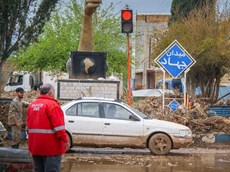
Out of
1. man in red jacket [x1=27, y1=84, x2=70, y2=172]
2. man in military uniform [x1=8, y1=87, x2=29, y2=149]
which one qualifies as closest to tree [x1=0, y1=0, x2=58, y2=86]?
man in military uniform [x1=8, y1=87, x2=29, y2=149]

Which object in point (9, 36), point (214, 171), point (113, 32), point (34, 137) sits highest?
point (113, 32)

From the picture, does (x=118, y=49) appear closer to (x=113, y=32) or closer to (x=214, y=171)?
(x=113, y=32)

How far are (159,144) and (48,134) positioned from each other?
7.76m

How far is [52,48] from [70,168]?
28.3 metres

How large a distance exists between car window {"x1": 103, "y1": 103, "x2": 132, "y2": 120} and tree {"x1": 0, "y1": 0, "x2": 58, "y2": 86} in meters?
3.20

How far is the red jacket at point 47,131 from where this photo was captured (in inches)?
343

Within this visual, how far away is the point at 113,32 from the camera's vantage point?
4316 centimetres

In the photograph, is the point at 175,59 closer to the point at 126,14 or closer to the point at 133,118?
the point at 126,14

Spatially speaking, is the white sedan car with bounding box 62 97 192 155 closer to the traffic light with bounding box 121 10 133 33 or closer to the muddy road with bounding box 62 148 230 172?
the muddy road with bounding box 62 148 230 172

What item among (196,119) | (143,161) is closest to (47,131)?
(143,161)

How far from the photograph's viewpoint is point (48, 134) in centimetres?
875

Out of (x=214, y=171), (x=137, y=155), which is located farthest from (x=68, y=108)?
(x=214, y=171)

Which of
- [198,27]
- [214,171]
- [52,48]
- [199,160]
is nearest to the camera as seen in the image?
[214,171]

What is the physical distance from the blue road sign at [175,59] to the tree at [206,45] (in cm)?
467
